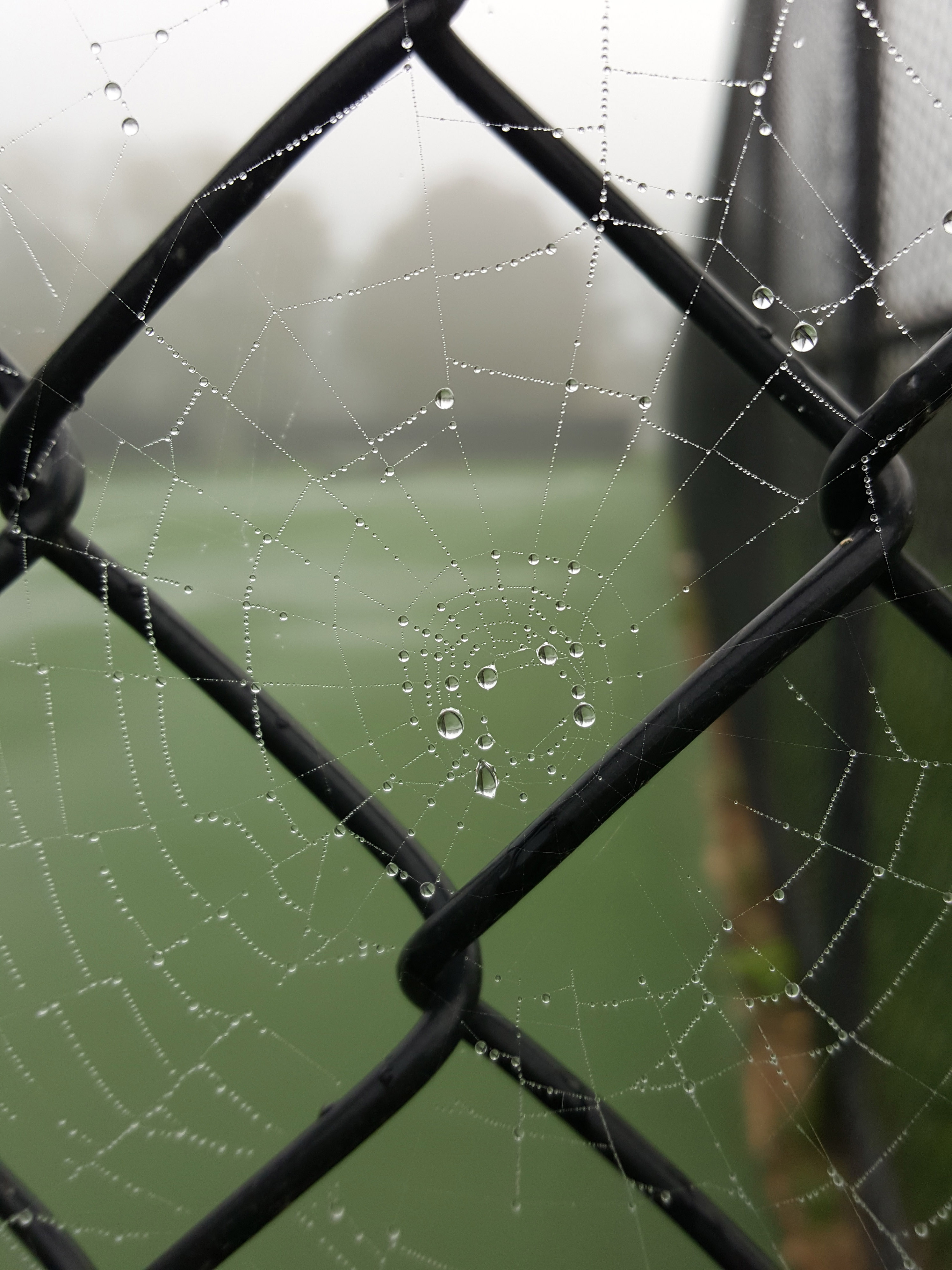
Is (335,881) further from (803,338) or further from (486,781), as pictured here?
(803,338)

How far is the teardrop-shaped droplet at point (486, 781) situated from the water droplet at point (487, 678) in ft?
0.20

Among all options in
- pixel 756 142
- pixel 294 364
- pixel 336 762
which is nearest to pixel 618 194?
pixel 294 364

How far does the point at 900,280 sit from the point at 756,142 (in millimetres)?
263

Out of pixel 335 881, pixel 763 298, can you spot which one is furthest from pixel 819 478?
pixel 335 881

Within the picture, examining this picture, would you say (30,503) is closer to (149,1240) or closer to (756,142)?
(149,1240)

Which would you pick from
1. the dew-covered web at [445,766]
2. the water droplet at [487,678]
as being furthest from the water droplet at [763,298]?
the water droplet at [487,678]

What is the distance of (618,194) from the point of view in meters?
0.36

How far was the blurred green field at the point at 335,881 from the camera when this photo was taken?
513 millimetres

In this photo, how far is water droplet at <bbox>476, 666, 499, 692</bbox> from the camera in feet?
1.90

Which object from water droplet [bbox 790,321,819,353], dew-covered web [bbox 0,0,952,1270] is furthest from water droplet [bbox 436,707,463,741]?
water droplet [bbox 790,321,819,353]

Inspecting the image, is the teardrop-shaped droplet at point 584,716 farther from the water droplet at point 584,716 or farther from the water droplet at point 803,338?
the water droplet at point 803,338

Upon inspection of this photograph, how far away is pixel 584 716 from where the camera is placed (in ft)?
1.83

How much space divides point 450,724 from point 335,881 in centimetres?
16

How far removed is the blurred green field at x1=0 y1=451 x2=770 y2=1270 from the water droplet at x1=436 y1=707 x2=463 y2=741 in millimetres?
49
